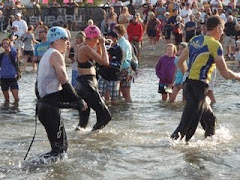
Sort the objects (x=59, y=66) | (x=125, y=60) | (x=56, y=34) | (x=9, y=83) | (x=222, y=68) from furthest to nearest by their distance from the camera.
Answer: (x=9, y=83), (x=125, y=60), (x=222, y=68), (x=56, y=34), (x=59, y=66)

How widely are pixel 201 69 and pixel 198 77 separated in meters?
0.13

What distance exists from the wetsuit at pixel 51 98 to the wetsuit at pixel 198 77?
5.63 feet

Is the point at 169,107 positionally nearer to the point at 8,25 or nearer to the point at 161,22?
the point at 161,22

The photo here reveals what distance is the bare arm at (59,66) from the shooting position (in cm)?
787

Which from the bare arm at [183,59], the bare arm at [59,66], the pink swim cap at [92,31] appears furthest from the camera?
the pink swim cap at [92,31]

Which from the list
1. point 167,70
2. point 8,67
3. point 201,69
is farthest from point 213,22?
point 8,67

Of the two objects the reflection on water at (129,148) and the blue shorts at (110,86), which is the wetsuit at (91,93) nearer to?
the reflection on water at (129,148)

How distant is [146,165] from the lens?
27.9ft

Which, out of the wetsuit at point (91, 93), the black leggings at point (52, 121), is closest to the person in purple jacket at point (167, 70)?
the wetsuit at point (91, 93)

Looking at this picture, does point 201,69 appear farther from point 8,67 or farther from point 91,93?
point 8,67

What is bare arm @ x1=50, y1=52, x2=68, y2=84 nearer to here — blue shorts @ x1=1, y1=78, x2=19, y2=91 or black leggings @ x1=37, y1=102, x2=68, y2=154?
black leggings @ x1=37, y1=102, x2=68, y2=154

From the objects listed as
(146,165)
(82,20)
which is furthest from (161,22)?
(146,165)

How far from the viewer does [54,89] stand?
318 inches

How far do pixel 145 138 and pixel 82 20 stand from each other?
20.9 metres
